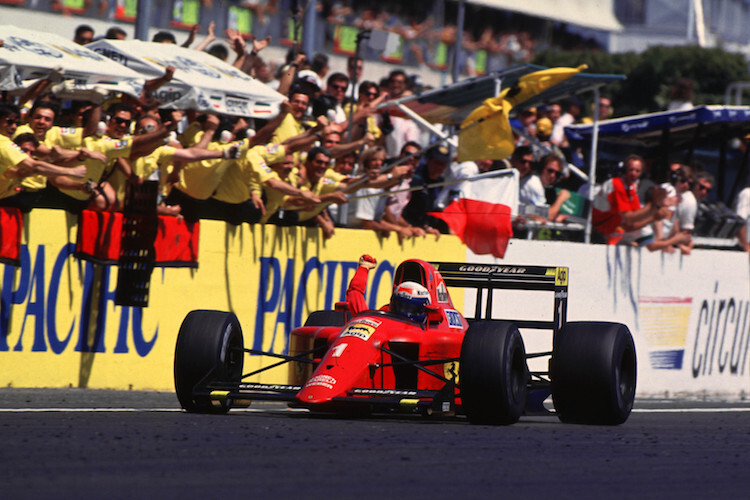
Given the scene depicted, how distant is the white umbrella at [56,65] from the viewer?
11211 mm

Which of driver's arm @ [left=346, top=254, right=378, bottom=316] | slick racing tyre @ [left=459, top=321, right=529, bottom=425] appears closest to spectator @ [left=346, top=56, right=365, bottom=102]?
driver's arm @ [left=346, top=254, right=378, bottom=316]

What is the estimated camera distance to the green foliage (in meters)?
33.4

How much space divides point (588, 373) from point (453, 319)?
1126 millimetres

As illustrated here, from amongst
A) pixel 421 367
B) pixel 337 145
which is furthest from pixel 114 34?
pixel 421 367

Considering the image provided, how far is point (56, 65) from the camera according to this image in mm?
11477

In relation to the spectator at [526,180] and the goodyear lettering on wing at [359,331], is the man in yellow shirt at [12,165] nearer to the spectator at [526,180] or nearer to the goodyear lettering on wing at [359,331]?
the goodyear lettering on wing at [359,331]

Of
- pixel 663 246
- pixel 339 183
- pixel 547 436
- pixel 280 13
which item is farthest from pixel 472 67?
→ pixel 547 436

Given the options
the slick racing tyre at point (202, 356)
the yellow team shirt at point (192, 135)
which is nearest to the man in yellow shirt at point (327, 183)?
the yellow team shirt at point (192, 135)

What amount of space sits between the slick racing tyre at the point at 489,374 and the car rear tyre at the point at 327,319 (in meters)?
1.91

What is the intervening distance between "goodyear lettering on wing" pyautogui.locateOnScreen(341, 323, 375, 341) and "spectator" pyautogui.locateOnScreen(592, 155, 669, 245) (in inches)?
291

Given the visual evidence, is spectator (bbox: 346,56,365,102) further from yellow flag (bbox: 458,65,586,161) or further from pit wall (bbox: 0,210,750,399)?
pit wall (bbox: 0,210,750,399)

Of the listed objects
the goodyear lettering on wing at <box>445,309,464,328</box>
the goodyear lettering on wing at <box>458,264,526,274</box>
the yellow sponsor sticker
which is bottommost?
the yellow sponsor sticker

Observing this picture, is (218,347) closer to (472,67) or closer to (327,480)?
(327,480)

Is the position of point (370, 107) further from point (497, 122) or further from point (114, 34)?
point (114, 34)
